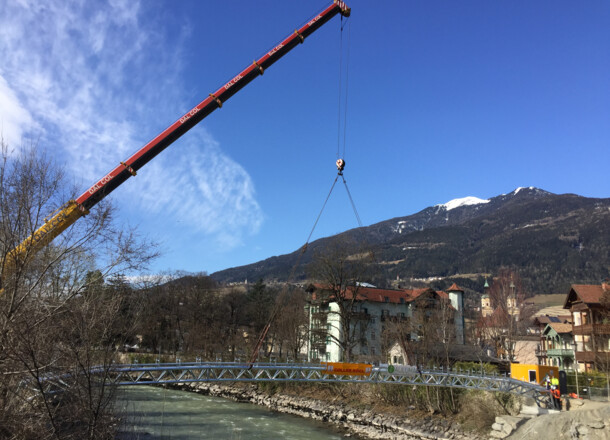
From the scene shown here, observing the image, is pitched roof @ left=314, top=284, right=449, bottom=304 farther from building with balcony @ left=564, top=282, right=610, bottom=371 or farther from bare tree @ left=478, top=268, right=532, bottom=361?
building with balcony @ left=564, top=282, right=610, bottom=371

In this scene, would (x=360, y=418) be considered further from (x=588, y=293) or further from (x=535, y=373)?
(x=588, y=293)

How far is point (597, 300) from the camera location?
1761 inches

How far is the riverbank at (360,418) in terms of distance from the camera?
31719 millimetres

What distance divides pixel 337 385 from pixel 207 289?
37203 mm

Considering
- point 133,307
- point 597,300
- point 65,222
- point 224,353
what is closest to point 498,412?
point 597,300

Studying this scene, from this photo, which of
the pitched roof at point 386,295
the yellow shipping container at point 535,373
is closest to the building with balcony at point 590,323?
the yellow shipping container at point 535,373

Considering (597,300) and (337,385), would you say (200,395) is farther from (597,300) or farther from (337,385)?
(597,300)

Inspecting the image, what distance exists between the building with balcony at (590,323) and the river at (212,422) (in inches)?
1049

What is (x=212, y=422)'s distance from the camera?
33.0 metres

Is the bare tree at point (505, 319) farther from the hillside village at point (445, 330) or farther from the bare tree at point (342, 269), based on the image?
the bare tree at point (342, 269)

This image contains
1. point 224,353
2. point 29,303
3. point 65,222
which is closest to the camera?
point 29,303

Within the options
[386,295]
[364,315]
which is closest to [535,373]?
[364,315]

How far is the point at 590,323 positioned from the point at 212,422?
123ft

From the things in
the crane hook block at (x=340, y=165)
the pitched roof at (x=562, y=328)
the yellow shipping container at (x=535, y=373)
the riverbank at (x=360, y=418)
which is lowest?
the riverbank at (x=360, y=418)
